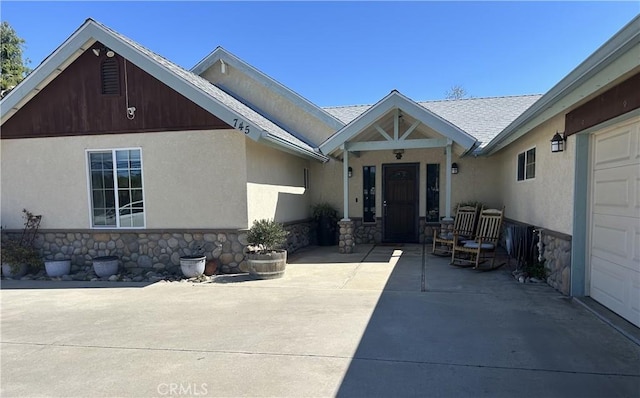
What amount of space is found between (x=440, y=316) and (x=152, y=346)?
3.50m

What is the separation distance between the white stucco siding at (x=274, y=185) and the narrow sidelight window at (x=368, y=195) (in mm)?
1854

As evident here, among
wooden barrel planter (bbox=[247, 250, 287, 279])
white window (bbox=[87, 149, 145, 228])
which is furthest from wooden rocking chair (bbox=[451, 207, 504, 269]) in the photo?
white window (bbox=[87, 149, 145, 228])

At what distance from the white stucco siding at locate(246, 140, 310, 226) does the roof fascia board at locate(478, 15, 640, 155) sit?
5218 mm

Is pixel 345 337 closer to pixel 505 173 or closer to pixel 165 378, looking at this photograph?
pixel 165 378

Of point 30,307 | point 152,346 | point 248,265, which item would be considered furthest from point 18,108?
point 152,346

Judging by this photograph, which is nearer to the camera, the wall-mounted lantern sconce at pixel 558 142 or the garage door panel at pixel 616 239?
the garage door panel at pixel 616 239

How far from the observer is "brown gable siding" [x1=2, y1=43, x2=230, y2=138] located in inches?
292

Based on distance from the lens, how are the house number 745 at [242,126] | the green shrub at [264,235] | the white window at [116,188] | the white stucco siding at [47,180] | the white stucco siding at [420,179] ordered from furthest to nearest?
the white stucco siding at [420,179] < the white stucco siding at [47,180] < the white window at [116,188] < the green shrub at [264,235] < the house number 745 at [242,126]

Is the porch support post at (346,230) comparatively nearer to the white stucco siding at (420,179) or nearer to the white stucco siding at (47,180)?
the white stucco siding at (420,179)

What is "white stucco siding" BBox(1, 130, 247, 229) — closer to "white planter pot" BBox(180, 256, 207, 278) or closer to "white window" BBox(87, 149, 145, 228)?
"white window" BBox(87, 149, 145, 228)

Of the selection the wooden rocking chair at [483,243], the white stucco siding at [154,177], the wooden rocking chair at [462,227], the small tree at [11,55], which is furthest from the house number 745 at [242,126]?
the small tree at [11,55]

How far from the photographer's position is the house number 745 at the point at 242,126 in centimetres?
680

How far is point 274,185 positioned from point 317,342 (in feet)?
18.0

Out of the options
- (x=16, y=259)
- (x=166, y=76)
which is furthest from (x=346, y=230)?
(x=16, y=259)
